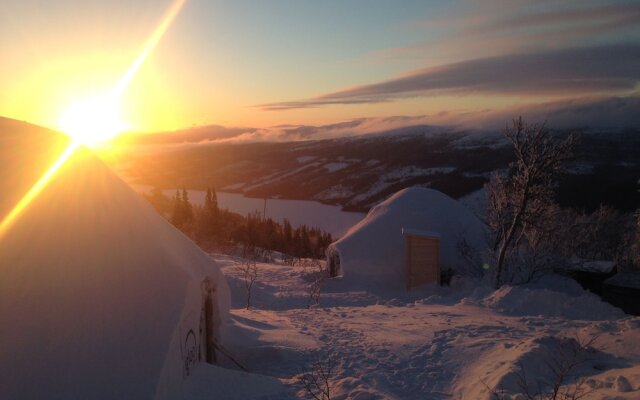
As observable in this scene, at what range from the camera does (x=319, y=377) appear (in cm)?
664

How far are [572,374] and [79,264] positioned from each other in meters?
6.07

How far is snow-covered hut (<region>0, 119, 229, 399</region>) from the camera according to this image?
4473 millimetres

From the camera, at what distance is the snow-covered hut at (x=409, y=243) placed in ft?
53.9

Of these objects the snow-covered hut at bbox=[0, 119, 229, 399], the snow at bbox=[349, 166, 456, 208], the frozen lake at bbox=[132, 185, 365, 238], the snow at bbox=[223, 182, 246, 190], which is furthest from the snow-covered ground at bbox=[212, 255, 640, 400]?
the snow at bbox=[223, 182, 246, 190]

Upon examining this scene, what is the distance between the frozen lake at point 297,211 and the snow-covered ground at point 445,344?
31.2m

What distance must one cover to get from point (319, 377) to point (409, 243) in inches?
404

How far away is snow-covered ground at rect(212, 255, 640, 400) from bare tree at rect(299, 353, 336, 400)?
9 cm

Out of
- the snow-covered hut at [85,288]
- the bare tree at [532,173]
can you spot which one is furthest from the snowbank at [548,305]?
the snow-covered hut at [85,288]

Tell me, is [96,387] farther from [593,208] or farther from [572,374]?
[593,208]

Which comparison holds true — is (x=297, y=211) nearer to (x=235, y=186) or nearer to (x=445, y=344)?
(x=235, y=186)

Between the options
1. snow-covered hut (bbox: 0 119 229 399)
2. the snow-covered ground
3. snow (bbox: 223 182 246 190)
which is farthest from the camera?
snow (bbox: 223 182 246 190)

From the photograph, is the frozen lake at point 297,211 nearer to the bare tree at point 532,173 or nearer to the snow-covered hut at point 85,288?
the bare tree at point 532,173

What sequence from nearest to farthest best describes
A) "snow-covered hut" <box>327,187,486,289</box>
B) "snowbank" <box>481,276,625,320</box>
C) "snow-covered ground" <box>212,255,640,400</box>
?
→ "snow-covered ground" <box>212,255,640,400</box>
"snowbank" <box>481,276,625,320</box>
"snow-covered hut" <box>327,187,486,289</box>

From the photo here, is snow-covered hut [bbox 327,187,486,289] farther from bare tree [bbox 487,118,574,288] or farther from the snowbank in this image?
the snowbank
